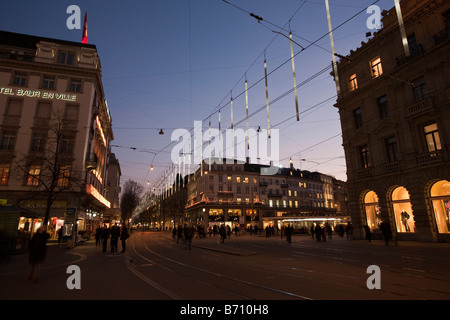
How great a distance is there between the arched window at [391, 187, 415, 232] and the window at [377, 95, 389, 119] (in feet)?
22.9

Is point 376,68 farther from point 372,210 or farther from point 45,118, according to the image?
point 45,118

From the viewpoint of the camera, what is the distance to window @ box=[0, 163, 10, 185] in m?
28.5

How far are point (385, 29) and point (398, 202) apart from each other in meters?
16.2

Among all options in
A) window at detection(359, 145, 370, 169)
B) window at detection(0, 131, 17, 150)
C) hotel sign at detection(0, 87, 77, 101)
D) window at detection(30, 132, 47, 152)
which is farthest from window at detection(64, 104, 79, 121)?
window at detection(359, 145, 370, 169)

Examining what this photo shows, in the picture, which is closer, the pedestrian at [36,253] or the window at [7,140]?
the pedestrian at [36,253]

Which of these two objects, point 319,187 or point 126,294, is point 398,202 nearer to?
point 126,294

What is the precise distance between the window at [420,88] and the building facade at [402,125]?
7 centimetres

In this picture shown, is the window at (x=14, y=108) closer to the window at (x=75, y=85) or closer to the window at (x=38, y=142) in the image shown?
the window at (x=38, y=142)

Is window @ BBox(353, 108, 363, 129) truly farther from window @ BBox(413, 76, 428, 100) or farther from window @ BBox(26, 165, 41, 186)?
window @ BBox(26, 165, 41, 186)

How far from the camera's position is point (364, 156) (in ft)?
87.9

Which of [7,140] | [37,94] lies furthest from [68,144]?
[37,94]

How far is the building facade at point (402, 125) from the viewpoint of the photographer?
66.1 feet

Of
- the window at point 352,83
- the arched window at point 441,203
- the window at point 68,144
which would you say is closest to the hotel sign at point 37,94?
the window at point 68,144
